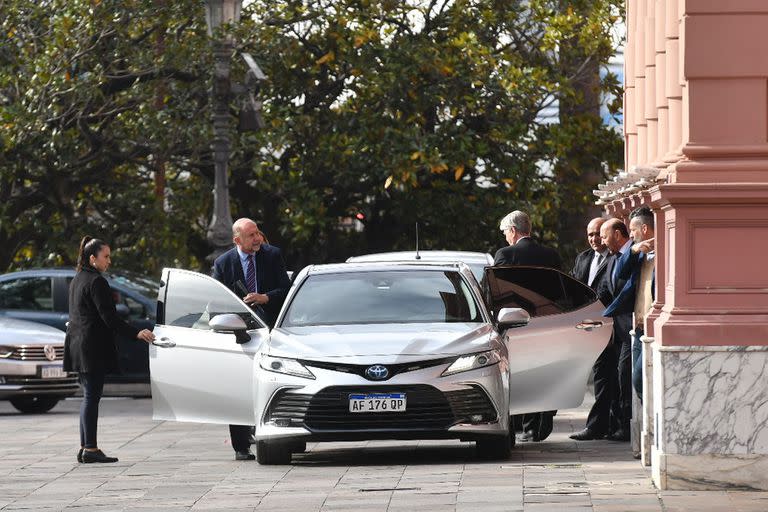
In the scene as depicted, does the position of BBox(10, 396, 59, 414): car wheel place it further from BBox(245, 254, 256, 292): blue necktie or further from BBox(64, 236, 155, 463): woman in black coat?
BBox(64, 236, 155, 463): woman in black coat

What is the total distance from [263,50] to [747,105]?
17.3 meters

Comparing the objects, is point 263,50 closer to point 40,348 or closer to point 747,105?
point 40,348

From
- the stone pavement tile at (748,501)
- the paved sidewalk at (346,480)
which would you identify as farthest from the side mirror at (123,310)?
the stone pavement tile at (748,501)

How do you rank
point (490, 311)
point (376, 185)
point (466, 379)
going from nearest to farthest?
point (466, 379), point (490, 311), point (376, 185)

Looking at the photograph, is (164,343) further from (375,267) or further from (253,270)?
(375,267)

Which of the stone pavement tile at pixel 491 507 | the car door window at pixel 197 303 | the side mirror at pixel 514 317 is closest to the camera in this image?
the stone pavement tile at pixel 491 507

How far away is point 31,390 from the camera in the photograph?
813 inches

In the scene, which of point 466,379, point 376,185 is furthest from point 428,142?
point 466,379

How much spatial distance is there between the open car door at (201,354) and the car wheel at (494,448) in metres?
1.63

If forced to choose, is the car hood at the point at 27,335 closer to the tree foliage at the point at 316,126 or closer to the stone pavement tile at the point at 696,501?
the tree foliage at the point at 316,126

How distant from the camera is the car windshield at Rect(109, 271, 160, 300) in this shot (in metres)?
23.8

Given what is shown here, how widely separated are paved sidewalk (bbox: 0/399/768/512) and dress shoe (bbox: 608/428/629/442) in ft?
0.44

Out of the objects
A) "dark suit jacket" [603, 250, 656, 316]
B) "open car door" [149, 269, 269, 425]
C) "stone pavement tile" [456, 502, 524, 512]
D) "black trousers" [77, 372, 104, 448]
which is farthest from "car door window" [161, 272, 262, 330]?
"stone pavement tile" [456, 502, 524, 512]

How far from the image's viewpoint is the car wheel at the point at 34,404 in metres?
21.3
